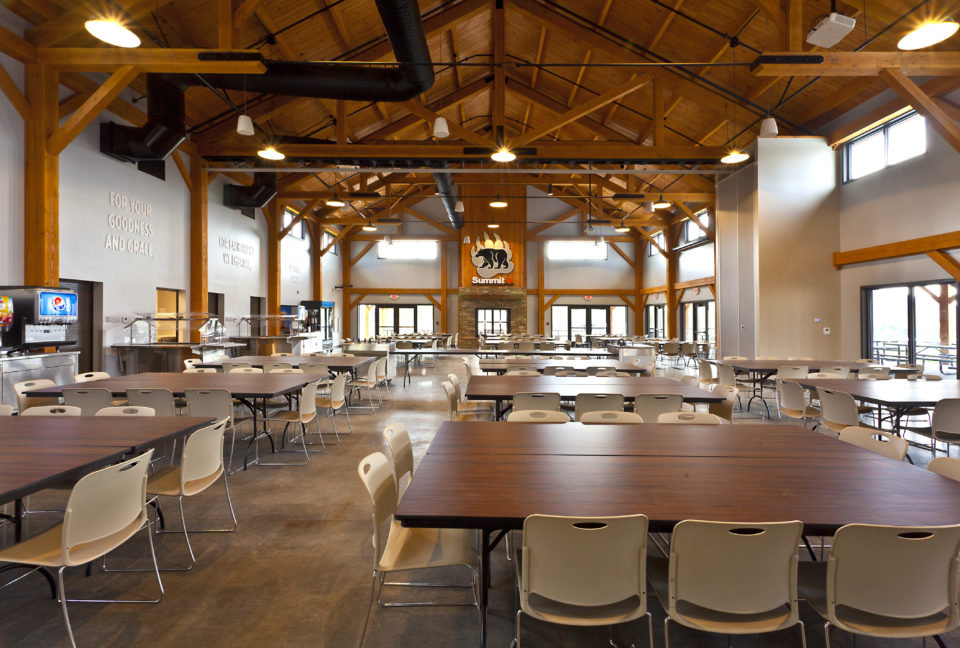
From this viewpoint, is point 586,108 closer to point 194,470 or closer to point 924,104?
point 924,104

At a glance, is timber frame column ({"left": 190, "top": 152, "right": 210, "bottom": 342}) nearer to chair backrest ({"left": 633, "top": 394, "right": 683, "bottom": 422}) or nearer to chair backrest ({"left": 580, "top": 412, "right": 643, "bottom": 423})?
chair backrest ({"left": 633, "top": 394, "right": 683, "bottom": 422})

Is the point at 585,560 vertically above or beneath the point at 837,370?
beneath

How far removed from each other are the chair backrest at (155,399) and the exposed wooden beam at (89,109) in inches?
193

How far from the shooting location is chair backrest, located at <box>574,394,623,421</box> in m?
4.23

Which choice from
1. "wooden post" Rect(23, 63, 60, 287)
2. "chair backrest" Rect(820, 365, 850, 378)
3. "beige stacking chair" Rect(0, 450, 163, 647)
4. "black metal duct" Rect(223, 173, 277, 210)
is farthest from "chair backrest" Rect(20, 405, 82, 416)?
"black metal duct" Rect(223, 173, 277, 210)

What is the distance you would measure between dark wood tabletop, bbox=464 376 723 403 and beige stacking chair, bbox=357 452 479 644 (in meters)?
2.15

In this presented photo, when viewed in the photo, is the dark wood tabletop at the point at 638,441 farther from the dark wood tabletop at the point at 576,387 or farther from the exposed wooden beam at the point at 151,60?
the exposed wooden beam at the point at 151,60

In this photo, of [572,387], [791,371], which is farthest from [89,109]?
[791,371]

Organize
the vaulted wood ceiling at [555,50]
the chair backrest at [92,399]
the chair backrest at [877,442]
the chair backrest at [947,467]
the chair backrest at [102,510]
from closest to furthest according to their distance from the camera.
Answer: the chair backrest at [102,510]
the chair backrest at [947,467]
the chair backrest at [877,442]
the chair backrest at [92,399]
the vaulted wood ceiling at [555,50]

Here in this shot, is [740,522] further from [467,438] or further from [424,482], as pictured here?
[467,438]

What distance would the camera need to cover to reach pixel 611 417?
3.52 m

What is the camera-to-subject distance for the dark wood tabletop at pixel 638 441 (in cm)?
264

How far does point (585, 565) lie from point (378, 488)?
952 millimetres

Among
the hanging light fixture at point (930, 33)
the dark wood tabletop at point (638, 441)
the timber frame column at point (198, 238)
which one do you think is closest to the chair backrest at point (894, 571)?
the dark wood tabletop at point (638, 441)
